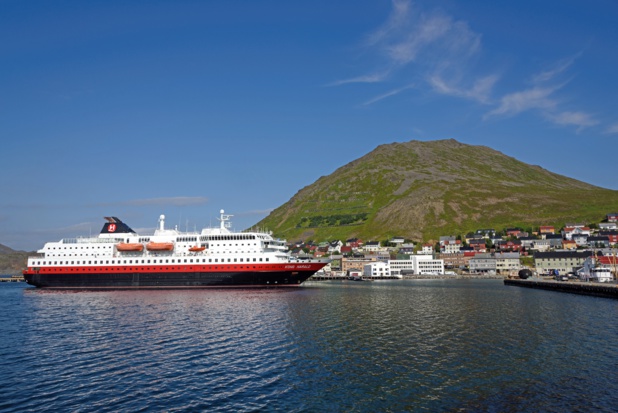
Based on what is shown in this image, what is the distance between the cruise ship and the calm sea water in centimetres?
3547

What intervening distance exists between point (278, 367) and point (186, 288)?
61.5 metres

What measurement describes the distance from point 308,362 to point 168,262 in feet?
214

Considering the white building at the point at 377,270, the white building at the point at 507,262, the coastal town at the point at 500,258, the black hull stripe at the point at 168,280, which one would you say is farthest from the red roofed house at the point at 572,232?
Result: the black hull stripe at the point at 168,280

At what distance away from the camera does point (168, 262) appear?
85.1 meters

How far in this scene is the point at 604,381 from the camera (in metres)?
21.7

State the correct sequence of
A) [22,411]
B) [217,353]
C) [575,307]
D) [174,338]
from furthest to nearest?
[575,307]
[174,338]
[217,353]
[22,411]

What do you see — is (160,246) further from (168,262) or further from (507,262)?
(507,262)

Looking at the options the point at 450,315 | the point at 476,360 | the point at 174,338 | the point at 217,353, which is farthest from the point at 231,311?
the point at 476,360

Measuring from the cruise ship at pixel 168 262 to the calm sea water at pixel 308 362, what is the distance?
3547 cm

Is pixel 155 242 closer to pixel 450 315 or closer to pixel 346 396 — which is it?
pixel 450 315

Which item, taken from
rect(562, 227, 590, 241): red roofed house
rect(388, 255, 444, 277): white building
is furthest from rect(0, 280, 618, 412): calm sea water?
rect(562, 227, 590, 241): red roofed house

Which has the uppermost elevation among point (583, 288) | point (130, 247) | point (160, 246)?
point (160, 246)


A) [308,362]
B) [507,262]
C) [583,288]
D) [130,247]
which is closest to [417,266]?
[507,262]

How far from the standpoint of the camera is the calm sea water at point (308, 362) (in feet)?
63.0
